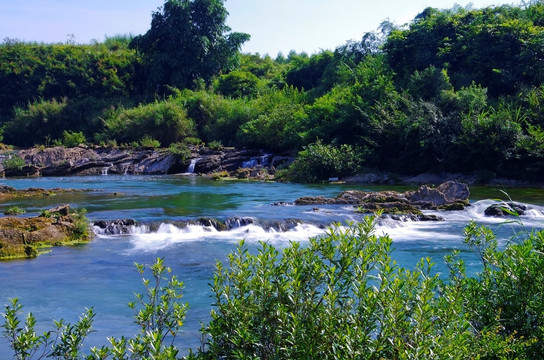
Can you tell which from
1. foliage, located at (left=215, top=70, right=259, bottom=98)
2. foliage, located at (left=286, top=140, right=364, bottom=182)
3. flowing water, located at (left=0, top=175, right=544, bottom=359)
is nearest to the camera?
flowing water, located at (left=0, top=175, right=544, bottom=359)

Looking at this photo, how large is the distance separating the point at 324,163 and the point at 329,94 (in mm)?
9873

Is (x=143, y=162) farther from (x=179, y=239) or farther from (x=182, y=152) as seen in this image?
(x=179, y=239)

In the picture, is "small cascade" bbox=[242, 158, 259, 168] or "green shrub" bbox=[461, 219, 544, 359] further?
"small cascade" bbox=[242, 158, 259, 168]

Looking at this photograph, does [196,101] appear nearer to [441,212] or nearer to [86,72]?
[86,72]

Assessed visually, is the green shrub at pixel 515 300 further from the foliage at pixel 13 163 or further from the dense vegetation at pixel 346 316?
the foliage at pixel 13 163

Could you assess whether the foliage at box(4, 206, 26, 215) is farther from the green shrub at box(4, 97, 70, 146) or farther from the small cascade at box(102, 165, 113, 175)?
the green shrub at box(4, 97, 70, 146)

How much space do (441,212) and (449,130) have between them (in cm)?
1023

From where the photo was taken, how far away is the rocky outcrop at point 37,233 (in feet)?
42.4

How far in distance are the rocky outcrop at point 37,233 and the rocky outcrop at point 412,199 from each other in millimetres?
8265

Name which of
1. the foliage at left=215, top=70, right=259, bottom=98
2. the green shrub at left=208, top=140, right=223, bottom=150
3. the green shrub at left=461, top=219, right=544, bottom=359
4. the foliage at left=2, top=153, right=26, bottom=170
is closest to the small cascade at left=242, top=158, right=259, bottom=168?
the green shrub at left=208, top=140, right=223, bottom=150

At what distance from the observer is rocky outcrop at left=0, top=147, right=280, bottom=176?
114 feet

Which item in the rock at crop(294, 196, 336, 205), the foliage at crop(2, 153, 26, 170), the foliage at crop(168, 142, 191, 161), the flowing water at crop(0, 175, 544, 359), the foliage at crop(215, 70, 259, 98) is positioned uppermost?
the foliage at crop(215, 70, 259, 98)

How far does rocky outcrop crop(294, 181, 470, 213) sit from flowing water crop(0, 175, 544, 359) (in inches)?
24.4

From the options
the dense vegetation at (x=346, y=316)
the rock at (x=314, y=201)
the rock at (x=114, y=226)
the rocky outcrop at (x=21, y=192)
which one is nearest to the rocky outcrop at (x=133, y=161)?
the rocky outcrop at (x=21, y=192)
